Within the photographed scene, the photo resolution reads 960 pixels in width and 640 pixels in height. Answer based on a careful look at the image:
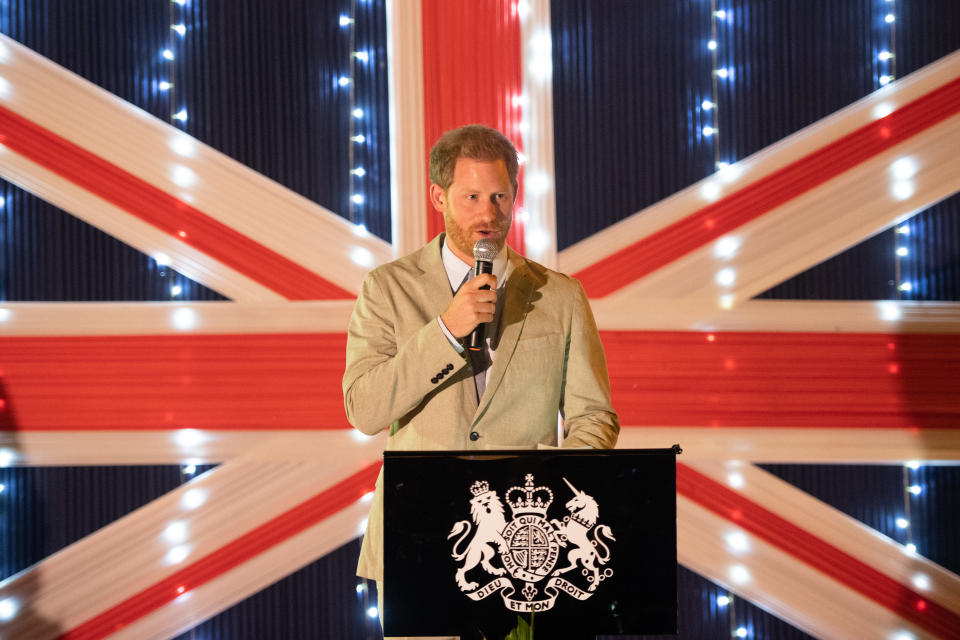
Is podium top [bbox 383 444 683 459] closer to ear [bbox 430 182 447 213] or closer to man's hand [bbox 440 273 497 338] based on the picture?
man's hand [bbox 440 273 497 338]

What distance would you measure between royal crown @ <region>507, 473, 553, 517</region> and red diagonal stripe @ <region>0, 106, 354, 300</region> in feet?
6.22

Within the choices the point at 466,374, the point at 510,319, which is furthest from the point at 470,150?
the point at 466,374

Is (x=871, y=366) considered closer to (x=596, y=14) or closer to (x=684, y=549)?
(x=684, y=549)

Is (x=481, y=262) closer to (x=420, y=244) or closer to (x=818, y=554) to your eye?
(x=420, y=244)

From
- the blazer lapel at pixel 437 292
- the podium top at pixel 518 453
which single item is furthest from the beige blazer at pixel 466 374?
the podium top at pixel 518 453

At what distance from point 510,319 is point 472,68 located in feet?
5.44

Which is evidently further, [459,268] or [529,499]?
[459,268]

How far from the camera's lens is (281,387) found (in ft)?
9.98

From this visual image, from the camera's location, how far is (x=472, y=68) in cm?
312

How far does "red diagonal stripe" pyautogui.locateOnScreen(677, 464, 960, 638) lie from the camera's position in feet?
9.86

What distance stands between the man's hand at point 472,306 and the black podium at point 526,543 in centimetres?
30

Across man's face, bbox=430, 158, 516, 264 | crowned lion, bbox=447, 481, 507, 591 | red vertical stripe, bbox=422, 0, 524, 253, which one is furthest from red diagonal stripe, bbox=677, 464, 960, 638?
crowned lion, bbox=447, 481, 507, 591

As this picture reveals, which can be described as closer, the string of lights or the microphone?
the microphone

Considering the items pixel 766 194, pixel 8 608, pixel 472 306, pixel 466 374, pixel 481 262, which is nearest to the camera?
pixel 472 306
